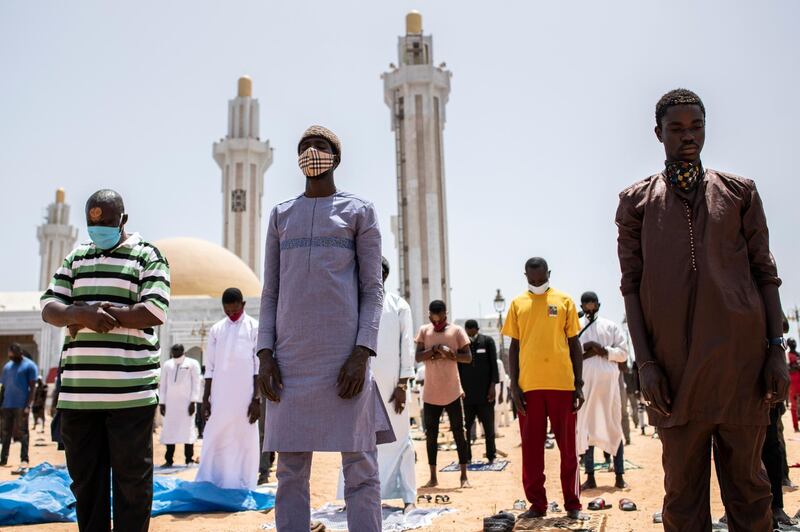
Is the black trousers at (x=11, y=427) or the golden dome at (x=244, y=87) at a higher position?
the golden dome at (x=244, y=87)

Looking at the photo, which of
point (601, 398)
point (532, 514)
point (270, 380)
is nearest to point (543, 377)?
point (532, 514)

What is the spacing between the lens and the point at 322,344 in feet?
10.1

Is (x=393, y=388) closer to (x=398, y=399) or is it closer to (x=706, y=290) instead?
(x=398, y=399)

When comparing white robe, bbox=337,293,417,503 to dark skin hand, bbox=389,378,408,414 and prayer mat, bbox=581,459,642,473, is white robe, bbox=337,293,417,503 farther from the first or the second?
prayer mat, bbox=581,459,642,473

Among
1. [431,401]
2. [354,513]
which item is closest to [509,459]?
[431,401]

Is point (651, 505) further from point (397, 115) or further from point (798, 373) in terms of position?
point (397, 115)

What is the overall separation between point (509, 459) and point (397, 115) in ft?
85.6

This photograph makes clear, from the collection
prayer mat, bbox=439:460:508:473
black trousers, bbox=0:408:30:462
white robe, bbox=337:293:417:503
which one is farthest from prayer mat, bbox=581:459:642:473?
black trousers, bbox=0:408:30:462

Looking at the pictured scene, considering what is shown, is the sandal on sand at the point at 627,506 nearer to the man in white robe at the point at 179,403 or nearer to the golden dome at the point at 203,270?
the man in white robe at the point at 179,403

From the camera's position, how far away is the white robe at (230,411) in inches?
258

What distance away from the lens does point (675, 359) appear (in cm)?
262

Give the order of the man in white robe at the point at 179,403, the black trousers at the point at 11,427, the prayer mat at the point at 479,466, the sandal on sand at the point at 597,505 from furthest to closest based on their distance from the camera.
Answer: the black trousers at the point at 11,427
the man in white robe at the point at 179,403
the prayer mat at the point at 479,466
the sandal on sand at the point at 597,505

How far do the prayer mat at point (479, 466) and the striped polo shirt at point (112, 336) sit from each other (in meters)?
5.49

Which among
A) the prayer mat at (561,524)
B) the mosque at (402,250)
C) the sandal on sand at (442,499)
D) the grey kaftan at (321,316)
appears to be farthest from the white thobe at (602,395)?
the mosque at (402,250)
